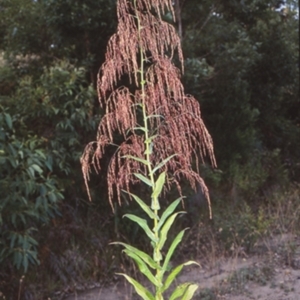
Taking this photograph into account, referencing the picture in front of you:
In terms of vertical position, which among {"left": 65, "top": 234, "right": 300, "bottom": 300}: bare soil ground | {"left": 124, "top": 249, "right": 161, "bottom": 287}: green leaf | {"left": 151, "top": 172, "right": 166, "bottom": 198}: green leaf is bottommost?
{"left": 65, "top": 234, "right": 300, "bottom": 300}: bare soil ground

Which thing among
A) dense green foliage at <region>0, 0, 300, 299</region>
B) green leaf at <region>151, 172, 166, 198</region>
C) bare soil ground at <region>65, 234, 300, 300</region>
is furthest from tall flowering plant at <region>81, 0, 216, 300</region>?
bare soil ground at <region>65, 234, 300, 300</region>

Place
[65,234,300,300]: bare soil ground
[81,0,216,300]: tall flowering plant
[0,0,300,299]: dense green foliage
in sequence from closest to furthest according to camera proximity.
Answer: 1. [81,0,216,300]: tall flowering plant
2. [0,0,300,299]: dense green foliage
3. [65,234,300,300]: bare soil ground

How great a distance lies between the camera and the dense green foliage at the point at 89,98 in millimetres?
5234

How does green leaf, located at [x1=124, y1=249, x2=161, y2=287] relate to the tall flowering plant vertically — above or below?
below

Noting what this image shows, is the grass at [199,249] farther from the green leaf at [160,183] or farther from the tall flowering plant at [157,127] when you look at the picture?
the green leaf at [160,183]

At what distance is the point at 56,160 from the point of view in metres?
6.09

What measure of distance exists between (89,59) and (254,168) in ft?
12.9

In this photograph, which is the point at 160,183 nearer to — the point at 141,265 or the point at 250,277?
the point at 141,265

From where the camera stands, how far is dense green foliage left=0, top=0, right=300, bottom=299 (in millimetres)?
5234

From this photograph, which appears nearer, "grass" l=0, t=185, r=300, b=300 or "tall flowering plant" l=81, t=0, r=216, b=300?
"tall flowering plant" l=81, t=0, r=216, b=300

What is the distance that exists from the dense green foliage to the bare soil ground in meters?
0.89

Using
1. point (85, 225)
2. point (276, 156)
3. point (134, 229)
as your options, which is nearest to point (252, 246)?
point (134, 229)

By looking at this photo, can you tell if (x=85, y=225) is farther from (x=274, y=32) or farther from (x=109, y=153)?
(x=274, y=32)

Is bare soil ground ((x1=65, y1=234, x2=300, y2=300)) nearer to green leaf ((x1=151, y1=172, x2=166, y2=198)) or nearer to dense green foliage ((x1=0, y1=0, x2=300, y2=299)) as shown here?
dense green foliage ((x1=0, y1=0, x2=300, y2=299))
